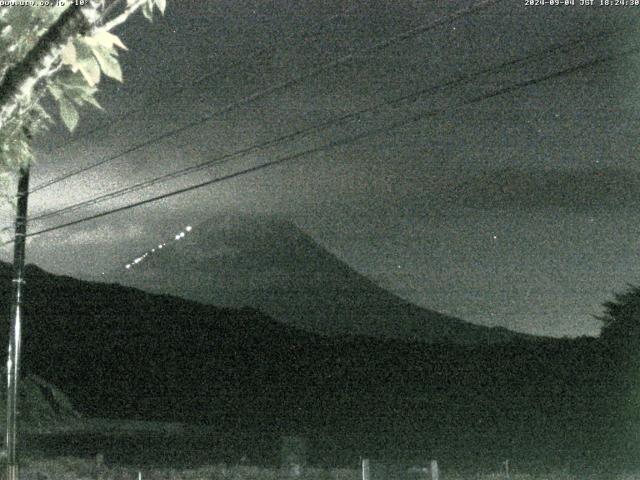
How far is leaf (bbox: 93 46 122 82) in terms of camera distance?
3625mm

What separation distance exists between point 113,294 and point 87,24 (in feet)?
284

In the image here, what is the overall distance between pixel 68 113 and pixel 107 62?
1.38ft

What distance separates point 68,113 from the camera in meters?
3.97

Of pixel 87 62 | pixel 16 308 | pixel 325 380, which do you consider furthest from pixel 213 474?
pixel 325 380

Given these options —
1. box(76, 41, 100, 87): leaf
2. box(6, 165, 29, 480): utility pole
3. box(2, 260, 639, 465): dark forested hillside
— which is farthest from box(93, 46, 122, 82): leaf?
box(2, 260, 639, 465): dark forested hillside

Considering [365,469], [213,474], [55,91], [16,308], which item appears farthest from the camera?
[213,474]

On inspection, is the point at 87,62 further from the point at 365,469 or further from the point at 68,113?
the point at 365,469

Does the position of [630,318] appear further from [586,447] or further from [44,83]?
[44,83]

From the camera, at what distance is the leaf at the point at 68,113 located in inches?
155

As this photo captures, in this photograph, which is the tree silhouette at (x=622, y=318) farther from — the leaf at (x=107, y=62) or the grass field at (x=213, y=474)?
the leaf at (x=107, y=62)

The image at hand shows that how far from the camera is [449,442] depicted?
134 feet

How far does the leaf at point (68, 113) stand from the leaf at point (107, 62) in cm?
38

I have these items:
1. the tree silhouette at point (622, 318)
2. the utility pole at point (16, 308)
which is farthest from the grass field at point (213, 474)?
the tree silhouette at point (622, 318)

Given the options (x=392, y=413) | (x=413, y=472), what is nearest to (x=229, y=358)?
(x=392, y=413)
